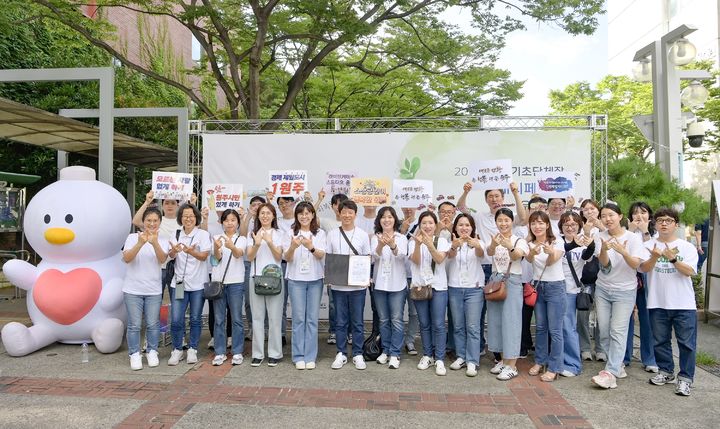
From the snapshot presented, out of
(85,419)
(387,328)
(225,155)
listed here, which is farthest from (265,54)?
(85,419)

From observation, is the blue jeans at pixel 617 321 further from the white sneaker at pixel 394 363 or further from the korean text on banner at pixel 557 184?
the white sneaker at pixel 394 363

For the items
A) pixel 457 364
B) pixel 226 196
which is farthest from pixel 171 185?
pixel 457 364

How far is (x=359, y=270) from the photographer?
5.36 meters

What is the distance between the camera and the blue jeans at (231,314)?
5617 mm

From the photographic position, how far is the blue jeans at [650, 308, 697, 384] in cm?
477

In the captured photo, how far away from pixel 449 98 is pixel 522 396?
11726mm

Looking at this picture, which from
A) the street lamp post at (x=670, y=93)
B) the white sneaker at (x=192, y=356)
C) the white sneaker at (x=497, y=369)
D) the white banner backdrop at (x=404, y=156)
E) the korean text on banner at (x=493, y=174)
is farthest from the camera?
the street lamp post at (x=670, y=93)

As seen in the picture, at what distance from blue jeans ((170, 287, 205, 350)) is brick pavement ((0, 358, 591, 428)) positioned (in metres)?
0.59

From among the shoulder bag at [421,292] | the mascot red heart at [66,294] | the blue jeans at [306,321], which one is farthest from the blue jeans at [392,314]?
the mascot red heart at [66,294]

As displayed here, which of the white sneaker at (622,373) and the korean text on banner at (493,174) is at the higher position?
the korean text on banner at (493,174)

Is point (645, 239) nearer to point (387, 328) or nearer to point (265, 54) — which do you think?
point (387, 328)

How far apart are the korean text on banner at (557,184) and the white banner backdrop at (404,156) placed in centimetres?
74

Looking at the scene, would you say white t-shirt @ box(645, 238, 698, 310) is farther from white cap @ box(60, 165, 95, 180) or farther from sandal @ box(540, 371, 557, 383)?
white cap @ box(60, 165, 95, 180)

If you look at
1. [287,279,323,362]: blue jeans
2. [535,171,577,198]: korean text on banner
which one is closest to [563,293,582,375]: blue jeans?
[535,171,577,198]: korean text on banner
